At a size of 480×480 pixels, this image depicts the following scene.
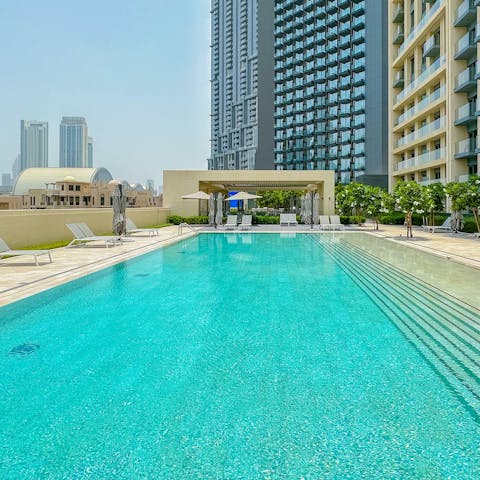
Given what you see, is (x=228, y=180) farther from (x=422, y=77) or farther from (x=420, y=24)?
(x=420, y=24)

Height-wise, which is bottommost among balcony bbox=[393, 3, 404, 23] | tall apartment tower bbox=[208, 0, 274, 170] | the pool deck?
the pool deck

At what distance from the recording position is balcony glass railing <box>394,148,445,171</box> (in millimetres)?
30497

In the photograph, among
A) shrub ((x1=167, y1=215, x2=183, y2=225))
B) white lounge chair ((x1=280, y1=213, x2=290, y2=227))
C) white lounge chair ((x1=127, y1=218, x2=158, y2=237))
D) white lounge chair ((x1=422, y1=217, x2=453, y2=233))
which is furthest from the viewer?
shrub ((x1=167, y1=215, x2=183, y2=225))

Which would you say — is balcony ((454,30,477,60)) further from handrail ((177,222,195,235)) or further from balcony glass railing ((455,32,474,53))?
handrail ((177,222,195,235))

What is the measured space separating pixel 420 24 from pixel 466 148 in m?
12.5

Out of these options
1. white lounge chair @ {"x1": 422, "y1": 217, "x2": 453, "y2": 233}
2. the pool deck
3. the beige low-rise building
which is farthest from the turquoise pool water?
the beige low-rise building

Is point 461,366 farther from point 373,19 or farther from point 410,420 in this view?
point 373,19

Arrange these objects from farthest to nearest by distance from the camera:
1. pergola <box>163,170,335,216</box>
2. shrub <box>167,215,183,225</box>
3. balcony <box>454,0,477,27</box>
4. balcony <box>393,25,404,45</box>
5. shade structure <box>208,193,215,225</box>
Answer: balcony <box>393,25,404,45</box> → shrub <box>167,215,183,225</box> → pergola <box>163,170,335,216</box> → shade structure <box>208,193,215,225</box> → balcony <box>454,0,477,27</box>

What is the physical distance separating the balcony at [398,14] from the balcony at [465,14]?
43.4 ft

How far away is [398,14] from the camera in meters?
39.8

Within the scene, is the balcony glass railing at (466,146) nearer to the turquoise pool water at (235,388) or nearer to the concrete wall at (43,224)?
the concrete wall at (43,224)

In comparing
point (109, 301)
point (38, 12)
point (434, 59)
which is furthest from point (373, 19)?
point (109, 301)

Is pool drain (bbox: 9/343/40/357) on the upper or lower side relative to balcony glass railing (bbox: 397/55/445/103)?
lower

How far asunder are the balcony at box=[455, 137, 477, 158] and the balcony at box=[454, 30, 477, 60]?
5.08 meters
